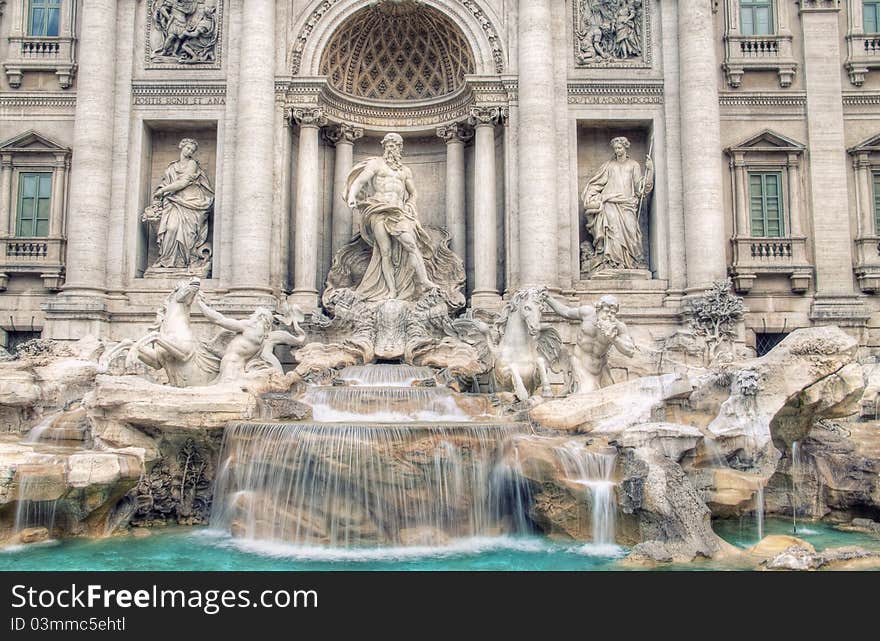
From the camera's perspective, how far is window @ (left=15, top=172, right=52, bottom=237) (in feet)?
62.3

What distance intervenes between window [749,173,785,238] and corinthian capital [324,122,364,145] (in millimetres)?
9808

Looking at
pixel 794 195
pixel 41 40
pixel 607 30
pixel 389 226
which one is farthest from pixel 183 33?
pixel 794 195

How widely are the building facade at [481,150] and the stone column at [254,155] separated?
0.05 metres

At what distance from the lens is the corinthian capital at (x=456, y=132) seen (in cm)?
1944

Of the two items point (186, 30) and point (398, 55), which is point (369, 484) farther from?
point (186, 30)

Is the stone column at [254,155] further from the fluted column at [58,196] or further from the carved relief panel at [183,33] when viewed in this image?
the fluted column at [58,196]

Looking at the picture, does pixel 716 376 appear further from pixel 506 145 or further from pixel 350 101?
pixel 350 101

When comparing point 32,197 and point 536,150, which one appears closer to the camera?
point 536,150

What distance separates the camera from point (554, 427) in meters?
11.8

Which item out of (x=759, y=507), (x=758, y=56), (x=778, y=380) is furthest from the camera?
(x=758, y=56)

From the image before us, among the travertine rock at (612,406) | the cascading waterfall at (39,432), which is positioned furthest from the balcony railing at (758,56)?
the cascading waterfall at (39,432)

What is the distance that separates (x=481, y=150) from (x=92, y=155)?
29.6 ft

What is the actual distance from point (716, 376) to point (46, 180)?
1622 cm

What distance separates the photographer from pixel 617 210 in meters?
18.3
